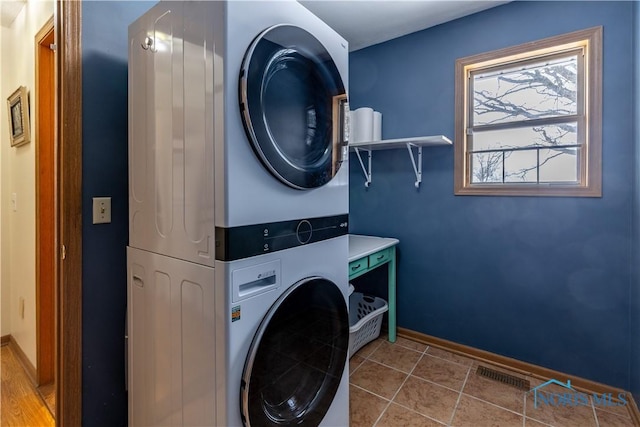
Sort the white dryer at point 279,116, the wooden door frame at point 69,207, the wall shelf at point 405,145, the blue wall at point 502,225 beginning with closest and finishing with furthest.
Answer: the white dryer at point 279,116 < the wooden door frame at point 69,207 < the blue wall at point 502,225 < the wall shelf at point 405,145

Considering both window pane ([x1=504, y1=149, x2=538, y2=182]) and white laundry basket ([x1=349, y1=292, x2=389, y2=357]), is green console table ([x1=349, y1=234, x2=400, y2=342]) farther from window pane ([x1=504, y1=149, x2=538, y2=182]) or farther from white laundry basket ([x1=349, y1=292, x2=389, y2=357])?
window pane ([x1=504, y1=149, x2=538, y2=182])

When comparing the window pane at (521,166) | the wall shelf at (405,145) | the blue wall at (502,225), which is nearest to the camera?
the blue wall at (502,225)

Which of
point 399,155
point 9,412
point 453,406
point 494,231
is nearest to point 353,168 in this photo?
point 399,155

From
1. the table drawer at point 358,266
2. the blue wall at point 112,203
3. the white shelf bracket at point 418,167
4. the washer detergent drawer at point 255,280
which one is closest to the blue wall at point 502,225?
the white shelf bracket at point 418,167

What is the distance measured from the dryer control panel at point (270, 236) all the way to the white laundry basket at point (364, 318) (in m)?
1.03

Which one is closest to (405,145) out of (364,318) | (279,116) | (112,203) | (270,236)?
(364,318)

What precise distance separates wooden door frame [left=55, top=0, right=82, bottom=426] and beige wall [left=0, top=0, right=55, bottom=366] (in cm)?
82

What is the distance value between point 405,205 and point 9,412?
266 cm

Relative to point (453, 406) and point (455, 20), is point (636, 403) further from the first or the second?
point (455, 20)

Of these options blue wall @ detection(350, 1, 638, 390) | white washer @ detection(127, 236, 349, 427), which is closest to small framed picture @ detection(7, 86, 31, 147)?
white washer @ detection(127, 236, 349, 427)

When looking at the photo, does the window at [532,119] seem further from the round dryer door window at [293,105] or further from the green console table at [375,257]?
the round dryer door window at [293,105]

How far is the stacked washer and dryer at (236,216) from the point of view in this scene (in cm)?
91

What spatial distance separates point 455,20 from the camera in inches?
88.3

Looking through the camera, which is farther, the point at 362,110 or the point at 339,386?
the point at 362,110
